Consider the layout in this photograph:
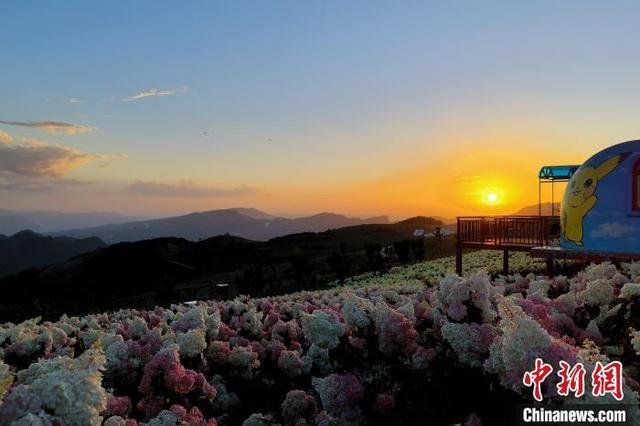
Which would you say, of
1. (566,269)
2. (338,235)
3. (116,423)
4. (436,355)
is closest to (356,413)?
(436,355)

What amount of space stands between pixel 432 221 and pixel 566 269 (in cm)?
11148

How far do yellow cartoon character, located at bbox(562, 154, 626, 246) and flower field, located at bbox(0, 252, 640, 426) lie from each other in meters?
11.5

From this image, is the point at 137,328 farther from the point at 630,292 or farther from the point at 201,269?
the point at 201,269

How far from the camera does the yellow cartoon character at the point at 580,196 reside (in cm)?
1852

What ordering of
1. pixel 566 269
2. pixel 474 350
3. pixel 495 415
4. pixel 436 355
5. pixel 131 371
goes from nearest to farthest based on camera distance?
pixel 495 415
pixel 474 350
pixel 436 355
pixel 131 371
pixel 566 269

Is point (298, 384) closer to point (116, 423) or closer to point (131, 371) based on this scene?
point (131, 371)

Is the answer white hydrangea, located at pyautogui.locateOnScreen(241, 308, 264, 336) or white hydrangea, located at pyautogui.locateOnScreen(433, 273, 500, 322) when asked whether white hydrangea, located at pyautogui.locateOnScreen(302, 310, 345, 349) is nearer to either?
white hydrangea, located at pyautogui.locateOnScreen(433, 273, 500, 322)

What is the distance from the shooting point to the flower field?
3795 millimetres

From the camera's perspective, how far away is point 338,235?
349 feet

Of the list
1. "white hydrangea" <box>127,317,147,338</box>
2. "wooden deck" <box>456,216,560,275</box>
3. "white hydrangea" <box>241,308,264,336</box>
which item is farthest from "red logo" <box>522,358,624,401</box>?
"wooden deck" <box>456,216,560,275</box>

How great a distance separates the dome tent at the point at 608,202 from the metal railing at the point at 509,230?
3644mm

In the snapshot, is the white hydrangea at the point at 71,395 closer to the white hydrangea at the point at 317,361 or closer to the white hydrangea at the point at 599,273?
the white hydrangea at the point at 317,361

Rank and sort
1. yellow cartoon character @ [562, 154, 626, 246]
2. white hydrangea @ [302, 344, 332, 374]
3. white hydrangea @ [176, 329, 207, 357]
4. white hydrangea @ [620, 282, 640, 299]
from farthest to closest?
1. yellow cartoon character @ [562, 154, 626, 246]
2. white hydrangea @ [302, 344, 332, 374]
3. white hydrangea @ [176, 329, 207, 357]
4. white hydrangea @ [620, 282, 640, 299]

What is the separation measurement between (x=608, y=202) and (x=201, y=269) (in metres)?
63.5
